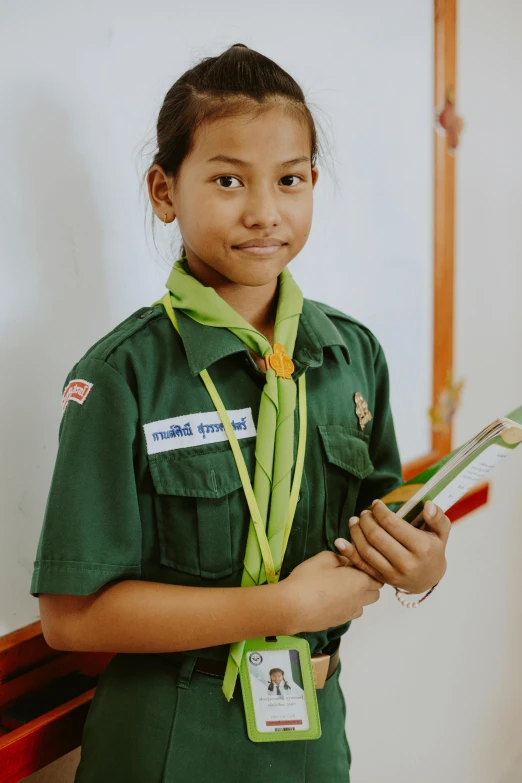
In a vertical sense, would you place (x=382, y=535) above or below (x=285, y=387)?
below

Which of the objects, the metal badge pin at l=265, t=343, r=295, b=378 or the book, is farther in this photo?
the metal badge pin at l=265, t=343, r=295, b=378

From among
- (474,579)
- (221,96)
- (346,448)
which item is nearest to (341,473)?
(346,448)

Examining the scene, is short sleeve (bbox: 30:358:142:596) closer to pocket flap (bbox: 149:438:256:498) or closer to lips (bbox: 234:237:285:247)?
pocket flap (bbox: 149:438:256:498)

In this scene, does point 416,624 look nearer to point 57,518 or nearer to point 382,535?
point 382,535

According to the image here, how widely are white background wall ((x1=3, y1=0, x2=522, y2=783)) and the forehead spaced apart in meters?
0.84

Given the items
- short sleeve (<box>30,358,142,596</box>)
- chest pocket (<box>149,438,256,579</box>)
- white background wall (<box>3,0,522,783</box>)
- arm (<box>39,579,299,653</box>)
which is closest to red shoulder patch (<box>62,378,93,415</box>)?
short sleeve (<box>30,358,142,596</box>)

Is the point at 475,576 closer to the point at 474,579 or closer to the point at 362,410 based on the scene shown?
the point at 474,579

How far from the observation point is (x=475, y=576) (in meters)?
2.02

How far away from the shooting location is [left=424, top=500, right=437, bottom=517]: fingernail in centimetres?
84

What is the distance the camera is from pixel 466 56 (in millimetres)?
1727

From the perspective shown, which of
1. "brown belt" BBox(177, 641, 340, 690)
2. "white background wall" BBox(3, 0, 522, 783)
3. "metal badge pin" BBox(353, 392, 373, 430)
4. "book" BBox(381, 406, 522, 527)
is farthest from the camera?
"white background wall" BBox(3, 0, 522, 783)

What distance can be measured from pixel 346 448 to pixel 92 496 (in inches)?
13.2

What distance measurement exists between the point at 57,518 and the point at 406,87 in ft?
3.98

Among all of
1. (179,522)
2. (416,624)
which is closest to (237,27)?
(179,522)
